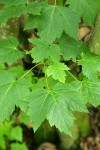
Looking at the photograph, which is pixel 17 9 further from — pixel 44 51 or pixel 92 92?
pixel 92 92

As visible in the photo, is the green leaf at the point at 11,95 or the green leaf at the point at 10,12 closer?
the green leaf at the point at 11,95

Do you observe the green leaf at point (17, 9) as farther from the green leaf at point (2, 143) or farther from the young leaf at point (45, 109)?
the green leaf at point (2, 143)

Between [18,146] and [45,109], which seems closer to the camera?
[45,109]

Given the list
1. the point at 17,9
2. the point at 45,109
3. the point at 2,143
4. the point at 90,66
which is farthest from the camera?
the point at 2,143

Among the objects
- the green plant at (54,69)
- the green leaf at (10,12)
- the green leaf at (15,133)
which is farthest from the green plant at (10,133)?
the green leaf at (10,12)

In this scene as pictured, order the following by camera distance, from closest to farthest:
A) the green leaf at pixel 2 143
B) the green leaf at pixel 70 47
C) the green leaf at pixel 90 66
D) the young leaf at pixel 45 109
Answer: the young leaf at pixel 45 109, the green leaf at pixel 90 66, the green leaf at pixel 70 47, the green leaf at pixel 2 143

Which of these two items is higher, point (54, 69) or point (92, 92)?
point (54, 69)

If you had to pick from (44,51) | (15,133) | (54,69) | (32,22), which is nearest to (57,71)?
(54,69)

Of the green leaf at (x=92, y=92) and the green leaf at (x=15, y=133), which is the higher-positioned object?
the green leaf at (x=92, y=92)
